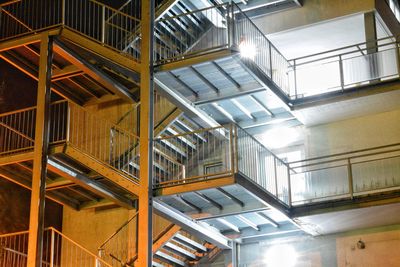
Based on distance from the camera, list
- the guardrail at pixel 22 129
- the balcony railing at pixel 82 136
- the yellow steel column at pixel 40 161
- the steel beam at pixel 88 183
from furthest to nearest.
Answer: the guardrail at pixel 22 129, the balcony railing at pixel 82 136, the steel beam at pixel 88 183, the yellow steel column at pixel 40 161

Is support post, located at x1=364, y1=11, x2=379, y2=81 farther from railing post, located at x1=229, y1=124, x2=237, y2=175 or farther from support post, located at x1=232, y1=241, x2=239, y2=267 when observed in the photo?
support post, located at x1=232, y1=241, x2=239, y2=267

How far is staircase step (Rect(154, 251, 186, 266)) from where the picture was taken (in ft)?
76.1

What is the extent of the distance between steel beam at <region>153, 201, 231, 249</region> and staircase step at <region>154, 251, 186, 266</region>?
50.4 inches

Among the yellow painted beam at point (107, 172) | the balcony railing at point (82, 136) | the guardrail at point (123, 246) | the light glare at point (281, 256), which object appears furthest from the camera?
the guardrail at point (123, 246)

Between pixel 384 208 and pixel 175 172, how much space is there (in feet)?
19.1

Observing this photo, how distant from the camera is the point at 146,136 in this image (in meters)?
20.8

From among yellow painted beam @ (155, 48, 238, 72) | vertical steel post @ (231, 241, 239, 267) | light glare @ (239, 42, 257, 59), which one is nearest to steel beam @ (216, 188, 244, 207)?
vertical steel post @ (231, 241, 239, 267)

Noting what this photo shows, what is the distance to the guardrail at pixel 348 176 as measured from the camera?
2209 cm

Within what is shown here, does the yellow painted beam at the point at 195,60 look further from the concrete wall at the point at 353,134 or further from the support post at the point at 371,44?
the concrete wall at the point at 353,134

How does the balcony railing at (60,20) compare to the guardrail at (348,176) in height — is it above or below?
above

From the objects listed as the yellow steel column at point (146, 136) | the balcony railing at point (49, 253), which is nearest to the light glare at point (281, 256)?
the balcony railing at point (49, 253)

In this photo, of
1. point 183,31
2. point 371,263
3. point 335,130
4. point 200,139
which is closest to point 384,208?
point 371,263

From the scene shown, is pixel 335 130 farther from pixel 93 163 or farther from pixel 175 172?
pixel 93 163

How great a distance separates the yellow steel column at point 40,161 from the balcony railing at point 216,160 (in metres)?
2.69
